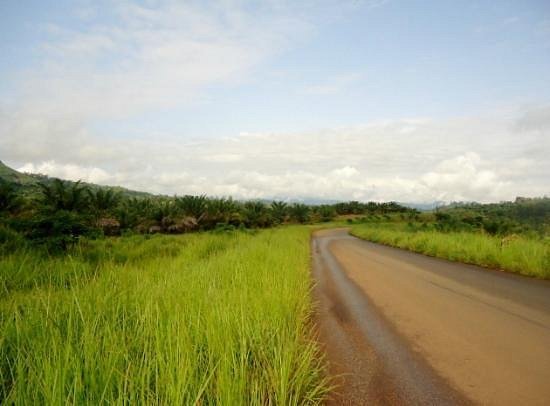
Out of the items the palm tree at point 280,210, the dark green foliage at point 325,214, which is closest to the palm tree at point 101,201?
the palm tree at point 280,210

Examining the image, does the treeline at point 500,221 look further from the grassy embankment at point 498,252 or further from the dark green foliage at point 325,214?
the dark green foliage at point 325,214

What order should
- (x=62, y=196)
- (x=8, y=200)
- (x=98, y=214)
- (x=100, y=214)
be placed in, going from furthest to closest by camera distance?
(x=100, y=214) < (x=98, y=214) < (x=62, y=196) < (x=8, y=200)

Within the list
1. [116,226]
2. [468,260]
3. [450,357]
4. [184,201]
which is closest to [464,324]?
[450,357]

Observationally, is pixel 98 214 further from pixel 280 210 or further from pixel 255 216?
pixel 280 210

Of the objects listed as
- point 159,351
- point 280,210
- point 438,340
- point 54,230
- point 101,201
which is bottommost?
point 438,340

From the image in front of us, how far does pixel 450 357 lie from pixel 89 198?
Result: 34.4 metres

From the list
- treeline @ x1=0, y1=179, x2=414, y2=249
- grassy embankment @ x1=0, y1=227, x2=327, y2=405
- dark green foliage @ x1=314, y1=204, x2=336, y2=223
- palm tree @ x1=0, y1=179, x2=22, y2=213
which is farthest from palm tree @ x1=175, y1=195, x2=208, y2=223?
dark green foliage @ x1=314, y1=204, x2=336, y2=223

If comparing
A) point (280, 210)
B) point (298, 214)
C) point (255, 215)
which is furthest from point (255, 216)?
point (298, 214)

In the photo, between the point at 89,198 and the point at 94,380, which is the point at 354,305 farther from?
the point at 89,198

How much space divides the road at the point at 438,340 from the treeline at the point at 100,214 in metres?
9.70

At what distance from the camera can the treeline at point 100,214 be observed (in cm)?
1123

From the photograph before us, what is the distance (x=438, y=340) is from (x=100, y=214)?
31255 mm

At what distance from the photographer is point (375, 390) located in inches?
115

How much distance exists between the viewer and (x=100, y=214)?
1161 inches
